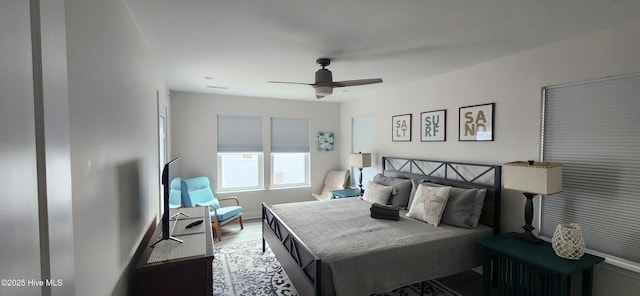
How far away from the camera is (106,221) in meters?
1.39

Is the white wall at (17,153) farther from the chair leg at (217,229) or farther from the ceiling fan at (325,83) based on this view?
the chair leg at (217,229)

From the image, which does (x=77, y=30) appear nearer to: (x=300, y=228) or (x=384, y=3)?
(x=384, y=3)

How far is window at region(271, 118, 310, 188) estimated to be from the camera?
18.2 ft

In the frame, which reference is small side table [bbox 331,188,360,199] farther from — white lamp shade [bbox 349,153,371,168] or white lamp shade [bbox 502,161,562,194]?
white lamp shade [bbox 502,161,562,194]

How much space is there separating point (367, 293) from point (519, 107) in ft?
7.81

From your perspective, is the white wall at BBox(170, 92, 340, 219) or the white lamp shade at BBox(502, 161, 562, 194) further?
the white wall at BBox(170, 92, 340, 219)

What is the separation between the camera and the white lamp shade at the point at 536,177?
2.19m

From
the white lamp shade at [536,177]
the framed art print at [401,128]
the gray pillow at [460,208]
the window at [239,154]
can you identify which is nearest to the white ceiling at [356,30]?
the framed art print at [401,128]

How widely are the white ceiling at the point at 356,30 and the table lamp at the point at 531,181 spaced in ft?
3.73

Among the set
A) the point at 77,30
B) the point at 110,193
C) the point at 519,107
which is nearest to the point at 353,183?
the point at 519,107

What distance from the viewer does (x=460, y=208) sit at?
289 cm

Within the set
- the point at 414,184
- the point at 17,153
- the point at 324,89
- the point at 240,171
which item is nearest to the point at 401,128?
the point at 414,184

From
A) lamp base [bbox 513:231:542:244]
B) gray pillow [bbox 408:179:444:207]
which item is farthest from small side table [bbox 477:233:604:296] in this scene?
gray pillow [bbox 408:179:444:207]

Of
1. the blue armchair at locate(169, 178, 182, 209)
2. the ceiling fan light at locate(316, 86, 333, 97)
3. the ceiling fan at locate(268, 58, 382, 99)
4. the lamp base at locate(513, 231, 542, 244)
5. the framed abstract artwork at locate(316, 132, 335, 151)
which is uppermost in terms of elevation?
the ceiling fan at locate(268, 58, 382, 99)
